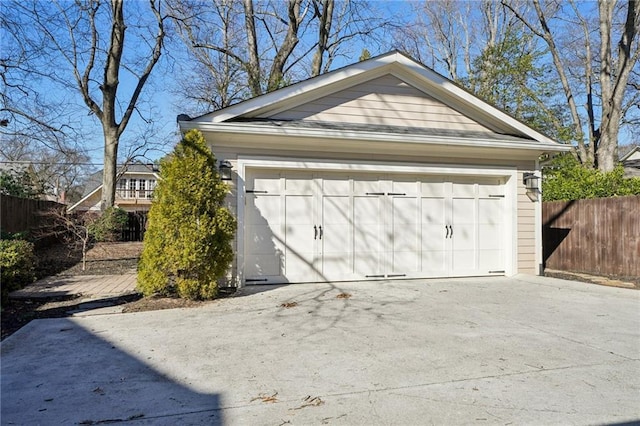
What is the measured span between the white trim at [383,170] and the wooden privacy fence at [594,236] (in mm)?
2242

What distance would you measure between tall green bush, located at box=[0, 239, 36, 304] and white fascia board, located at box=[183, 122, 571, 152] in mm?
3837

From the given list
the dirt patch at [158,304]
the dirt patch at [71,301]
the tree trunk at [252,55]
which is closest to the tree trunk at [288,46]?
the tree trunk at [252,55]

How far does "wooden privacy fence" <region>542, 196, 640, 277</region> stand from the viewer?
8287 mm

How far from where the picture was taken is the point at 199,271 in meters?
5.86

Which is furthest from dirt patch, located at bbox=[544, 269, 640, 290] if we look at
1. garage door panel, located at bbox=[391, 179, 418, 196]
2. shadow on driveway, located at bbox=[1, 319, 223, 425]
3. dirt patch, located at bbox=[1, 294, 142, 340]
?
dirt patch, located at bbox=[1, 294, 142, 340]

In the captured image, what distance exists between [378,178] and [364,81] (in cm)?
193

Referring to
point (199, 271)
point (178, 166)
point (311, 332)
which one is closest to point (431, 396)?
point (311, 332)

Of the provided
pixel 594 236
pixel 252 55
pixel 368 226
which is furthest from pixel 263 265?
pixel 252 55

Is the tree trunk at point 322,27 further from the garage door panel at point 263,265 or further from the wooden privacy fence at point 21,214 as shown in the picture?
the wooden privacy fence at point 21,214

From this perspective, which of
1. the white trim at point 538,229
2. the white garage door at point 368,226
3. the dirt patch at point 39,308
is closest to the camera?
the dirt patch at point 39,308

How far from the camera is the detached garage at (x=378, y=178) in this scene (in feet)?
23.3

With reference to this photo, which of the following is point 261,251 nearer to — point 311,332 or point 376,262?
point 376,262

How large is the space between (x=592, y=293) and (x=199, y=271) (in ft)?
20.6

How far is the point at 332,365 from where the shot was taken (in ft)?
11.1
